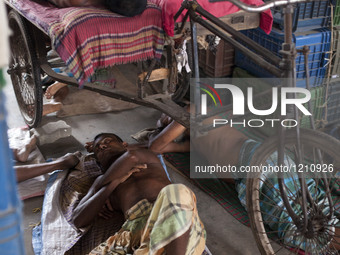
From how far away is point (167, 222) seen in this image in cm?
209

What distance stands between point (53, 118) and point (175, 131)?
1.77 metres

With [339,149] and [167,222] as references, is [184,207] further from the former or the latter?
[339,149]

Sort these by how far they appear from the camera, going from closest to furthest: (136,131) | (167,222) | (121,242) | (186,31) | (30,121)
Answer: (167,222)
(121,242)
(186,31)
(30,121)
(136,131)

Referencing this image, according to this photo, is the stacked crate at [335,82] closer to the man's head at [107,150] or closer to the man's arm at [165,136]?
the man's arm at [165,136]

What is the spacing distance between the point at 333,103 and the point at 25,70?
3016mm

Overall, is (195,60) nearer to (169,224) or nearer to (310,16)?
(169,224)

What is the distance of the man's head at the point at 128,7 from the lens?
93.5 inches

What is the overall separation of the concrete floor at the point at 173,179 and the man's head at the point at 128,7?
62.7 inches

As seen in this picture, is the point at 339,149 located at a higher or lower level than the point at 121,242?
higher

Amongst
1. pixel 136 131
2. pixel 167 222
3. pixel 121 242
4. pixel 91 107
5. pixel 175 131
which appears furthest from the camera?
pixel 91 107

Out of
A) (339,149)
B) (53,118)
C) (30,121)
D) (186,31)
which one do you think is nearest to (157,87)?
(53,118)

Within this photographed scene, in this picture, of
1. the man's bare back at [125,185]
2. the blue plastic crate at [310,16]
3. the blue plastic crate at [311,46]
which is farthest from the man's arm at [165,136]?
the blue plastic crate at [310,16]

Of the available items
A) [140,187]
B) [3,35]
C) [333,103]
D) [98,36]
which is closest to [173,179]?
[140,187]

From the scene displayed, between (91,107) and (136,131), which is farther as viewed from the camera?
(91,107)
